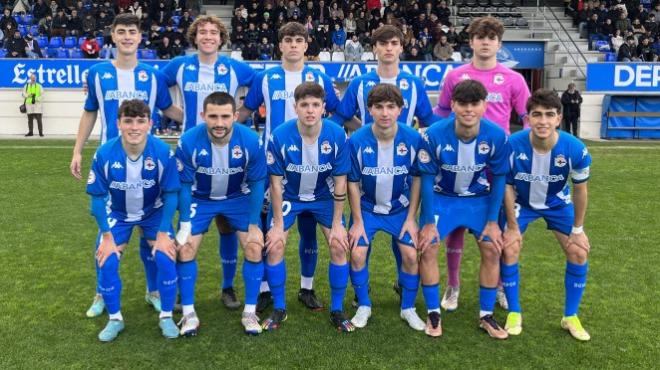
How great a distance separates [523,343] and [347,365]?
121cm

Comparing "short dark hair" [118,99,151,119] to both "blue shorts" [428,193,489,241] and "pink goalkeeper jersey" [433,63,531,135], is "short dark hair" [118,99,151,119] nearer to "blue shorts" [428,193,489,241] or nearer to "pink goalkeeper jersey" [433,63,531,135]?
"blue shorts" [428,193,489,241]

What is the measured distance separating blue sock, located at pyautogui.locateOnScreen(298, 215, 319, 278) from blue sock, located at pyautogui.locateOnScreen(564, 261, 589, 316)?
1.83 m

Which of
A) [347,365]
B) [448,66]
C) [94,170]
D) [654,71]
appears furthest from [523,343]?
[654,71]

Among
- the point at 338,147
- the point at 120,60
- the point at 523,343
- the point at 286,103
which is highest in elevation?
the point at 120,60

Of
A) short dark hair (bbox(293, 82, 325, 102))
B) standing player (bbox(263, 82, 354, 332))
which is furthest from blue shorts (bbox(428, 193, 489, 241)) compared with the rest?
short dark hair (bbox(293, 82, 325, 102))

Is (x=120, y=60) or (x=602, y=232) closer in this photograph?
(x=120, y=60)

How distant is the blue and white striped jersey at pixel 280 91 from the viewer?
4.55 m

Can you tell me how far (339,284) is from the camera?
4102mm

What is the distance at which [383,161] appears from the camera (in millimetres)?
4031

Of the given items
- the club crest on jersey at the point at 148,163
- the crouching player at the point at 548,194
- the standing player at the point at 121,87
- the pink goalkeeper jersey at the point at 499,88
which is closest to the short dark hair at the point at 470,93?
the crouching player at the point at 548,194

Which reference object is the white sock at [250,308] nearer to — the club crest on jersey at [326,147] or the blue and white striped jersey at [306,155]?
the blue and white striped jersey at [306,155]

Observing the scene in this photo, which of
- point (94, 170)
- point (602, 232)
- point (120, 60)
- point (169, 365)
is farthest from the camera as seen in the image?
point (602, 232)

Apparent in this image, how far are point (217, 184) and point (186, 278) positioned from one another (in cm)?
67

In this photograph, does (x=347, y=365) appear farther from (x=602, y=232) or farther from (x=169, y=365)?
(x=602, y=232)
